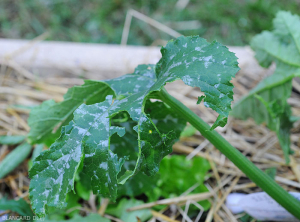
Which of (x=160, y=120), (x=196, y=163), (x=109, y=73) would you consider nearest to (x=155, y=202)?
(x=196, y=163)

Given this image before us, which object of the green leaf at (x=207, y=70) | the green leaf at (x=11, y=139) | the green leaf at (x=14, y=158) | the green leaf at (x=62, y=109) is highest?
the green leaf at (x=207, y=70)

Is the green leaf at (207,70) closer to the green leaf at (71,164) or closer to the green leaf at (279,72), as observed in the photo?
the green leaf at (71,164)

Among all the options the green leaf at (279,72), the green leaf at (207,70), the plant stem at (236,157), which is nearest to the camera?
the green leaf at (207,70)

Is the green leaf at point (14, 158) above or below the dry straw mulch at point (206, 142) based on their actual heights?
below

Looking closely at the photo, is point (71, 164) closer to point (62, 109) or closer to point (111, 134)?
point (111, 134)

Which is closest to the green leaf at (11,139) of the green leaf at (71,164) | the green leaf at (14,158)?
the green leaf at (14,158)

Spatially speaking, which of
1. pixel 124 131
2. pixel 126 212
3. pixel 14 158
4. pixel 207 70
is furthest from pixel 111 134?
pixel 14 158

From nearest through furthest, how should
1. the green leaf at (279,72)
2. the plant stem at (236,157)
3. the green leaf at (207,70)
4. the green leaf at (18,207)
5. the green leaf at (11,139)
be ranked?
the green leaf at (207,70) → the plant stem at (236,157) → the green leaf at (18,207) → the green leaf at (279,72) → the green leaf at (11,139)
